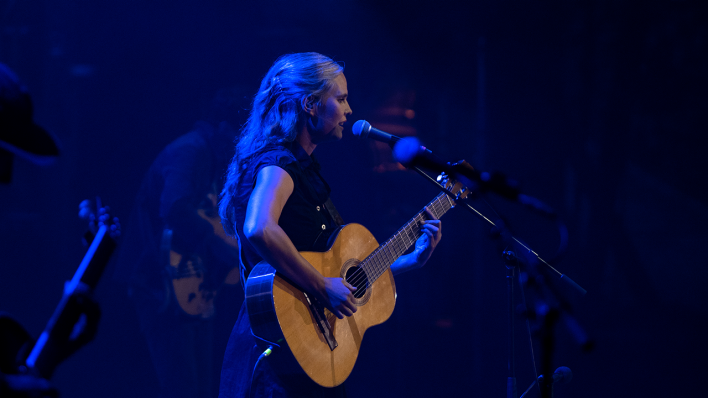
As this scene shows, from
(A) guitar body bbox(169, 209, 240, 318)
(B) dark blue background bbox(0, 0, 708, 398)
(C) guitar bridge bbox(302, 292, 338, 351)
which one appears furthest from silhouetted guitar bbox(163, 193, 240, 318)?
(C) guitar bridge bbox(302, 292, 338, 351)

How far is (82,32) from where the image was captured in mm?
4137

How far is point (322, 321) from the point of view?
2.29 meters

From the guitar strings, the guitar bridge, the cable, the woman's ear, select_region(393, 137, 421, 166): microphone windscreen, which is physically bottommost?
the cable

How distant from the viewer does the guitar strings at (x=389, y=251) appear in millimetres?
2582

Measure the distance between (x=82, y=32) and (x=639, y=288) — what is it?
4829 mm

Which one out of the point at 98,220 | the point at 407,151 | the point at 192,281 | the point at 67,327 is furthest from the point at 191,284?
the point at 407,151

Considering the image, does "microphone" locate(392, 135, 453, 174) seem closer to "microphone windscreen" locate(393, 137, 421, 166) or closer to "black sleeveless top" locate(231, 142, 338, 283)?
"microphone windscreen" locate(393, 137, 421, 166)

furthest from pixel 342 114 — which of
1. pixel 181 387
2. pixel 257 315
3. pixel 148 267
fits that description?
pixel 181 387

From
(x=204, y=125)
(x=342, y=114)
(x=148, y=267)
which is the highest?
(x=204, y=125)

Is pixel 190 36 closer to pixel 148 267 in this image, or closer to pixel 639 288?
pixel 148 267

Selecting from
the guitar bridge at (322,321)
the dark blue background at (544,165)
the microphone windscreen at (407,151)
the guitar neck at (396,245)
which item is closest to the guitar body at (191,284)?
the dark blue background at (544,165)

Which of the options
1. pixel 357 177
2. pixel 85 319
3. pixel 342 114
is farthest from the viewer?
pixel 357 177

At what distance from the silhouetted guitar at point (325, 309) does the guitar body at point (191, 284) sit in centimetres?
169

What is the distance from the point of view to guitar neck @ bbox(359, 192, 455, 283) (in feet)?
8.64
